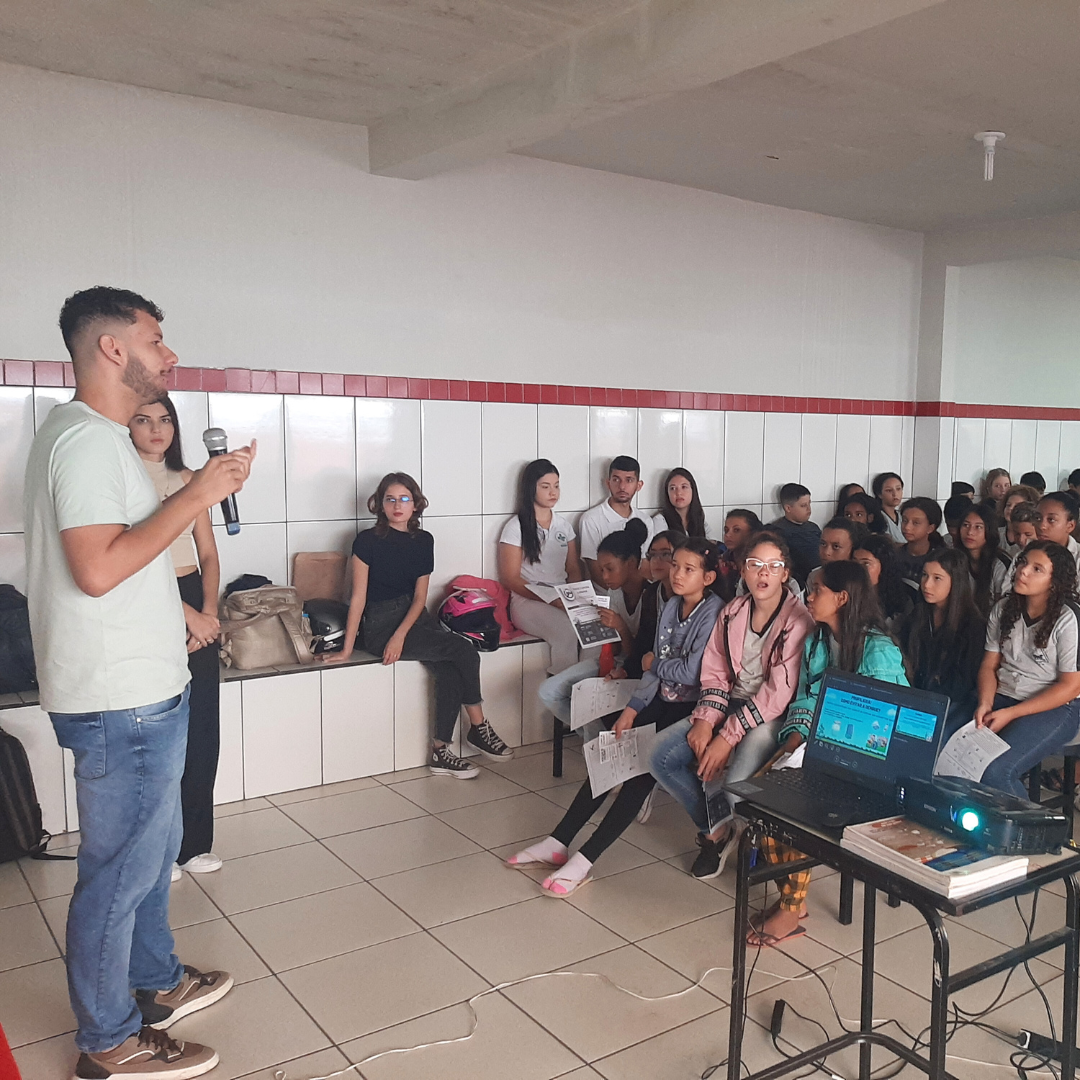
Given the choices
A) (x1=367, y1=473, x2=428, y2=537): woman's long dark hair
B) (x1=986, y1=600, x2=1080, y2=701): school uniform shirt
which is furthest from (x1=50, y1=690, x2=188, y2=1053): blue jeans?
(x1=986, y1=600, x2=1080, y2=701): school uniform shirt

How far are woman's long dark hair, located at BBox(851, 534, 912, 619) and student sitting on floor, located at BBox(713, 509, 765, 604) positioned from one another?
1.66 ft

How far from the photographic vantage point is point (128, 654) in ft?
7.14

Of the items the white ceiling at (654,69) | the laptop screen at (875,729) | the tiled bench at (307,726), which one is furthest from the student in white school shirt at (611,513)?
the laptop screen at (875,729)

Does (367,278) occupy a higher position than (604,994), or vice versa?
(367,278)

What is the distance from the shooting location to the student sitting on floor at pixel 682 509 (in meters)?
5.68

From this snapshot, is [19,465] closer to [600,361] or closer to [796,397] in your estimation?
[600,361]

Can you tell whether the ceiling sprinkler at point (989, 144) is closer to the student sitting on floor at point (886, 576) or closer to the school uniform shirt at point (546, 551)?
the student sitting on floor at point (886, 576)

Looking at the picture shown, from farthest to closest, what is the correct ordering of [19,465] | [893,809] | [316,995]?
[19,465]
[316,995]
[893,809]

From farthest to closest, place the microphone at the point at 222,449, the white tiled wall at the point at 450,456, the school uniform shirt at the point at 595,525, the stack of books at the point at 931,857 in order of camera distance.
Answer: the school uniform shirt at the point at 595,525
the white tiled wall at the point at 450,456
the microphone at the point at 222,449
the stack of books at the point at 931,857

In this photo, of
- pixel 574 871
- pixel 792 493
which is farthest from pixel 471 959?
pixel 792 493

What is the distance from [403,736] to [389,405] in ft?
5.22

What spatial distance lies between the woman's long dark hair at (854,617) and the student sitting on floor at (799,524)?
229 cm

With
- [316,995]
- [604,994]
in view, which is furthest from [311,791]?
[604,994]

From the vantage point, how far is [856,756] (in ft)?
7.34
